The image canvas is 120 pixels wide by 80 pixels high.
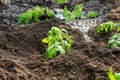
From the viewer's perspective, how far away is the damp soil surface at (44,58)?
393 centimetres

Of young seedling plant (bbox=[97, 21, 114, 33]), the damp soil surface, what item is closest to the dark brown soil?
the damp soil surface

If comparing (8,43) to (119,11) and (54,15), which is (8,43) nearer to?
(54,15)

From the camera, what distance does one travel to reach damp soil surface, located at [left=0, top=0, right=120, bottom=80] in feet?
12.9

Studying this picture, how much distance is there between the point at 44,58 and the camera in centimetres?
463

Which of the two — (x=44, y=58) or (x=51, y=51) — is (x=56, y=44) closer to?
(x=51, y=51)

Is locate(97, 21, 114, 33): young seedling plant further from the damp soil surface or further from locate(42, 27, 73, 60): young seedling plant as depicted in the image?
locate(42, 27, 73, 60): young seedling plant

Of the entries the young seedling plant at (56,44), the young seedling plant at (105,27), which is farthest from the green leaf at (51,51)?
the young seedling plant at (105,27)


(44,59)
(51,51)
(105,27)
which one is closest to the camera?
(51,51)

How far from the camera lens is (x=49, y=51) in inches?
173

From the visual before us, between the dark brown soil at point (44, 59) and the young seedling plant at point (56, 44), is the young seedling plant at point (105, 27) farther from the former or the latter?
the young seedling plant at point (56, 44)

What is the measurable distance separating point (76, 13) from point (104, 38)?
1392mm

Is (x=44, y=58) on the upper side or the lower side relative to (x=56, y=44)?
lower

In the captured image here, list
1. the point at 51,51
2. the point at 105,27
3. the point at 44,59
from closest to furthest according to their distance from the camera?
1. the point at 51,51
2. the point at 44,59
3. the point at 105,27

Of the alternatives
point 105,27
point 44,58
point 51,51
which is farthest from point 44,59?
point 105,27
